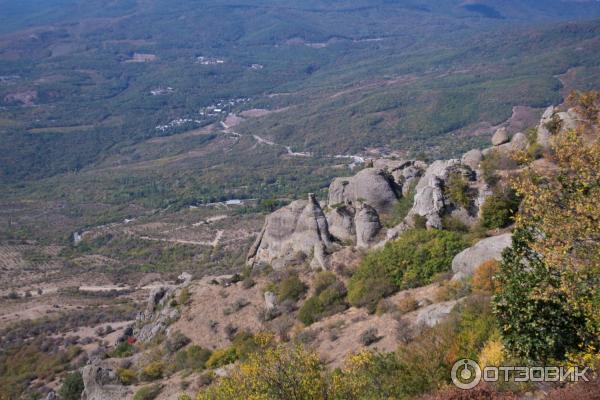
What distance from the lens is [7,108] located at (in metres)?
195

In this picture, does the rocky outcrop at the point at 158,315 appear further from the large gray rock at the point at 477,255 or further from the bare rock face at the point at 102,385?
the large gray rock at the point at 477,255

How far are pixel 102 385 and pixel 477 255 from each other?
51.7 ft

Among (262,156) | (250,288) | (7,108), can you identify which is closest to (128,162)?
(262,156)

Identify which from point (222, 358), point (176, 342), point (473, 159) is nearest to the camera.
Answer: point (222, 358)

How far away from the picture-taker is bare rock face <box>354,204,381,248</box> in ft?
90.2

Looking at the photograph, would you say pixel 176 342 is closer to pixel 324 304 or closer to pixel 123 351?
pixel 123 351

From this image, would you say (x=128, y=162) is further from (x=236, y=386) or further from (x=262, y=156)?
(x=236, y=386)

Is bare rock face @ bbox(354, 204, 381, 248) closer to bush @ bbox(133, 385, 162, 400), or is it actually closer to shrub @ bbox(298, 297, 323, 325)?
shrub @ bbox(298, 297, 323, 325)

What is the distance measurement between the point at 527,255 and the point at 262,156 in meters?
124

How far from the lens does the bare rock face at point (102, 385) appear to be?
2159 cm

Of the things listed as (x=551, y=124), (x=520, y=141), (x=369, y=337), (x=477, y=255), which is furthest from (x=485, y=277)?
(x=520, y=141)

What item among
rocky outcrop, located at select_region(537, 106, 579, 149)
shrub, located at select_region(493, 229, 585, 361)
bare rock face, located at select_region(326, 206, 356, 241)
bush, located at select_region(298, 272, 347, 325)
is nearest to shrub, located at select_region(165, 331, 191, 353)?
bush, located at select_region(298, 272, 347, 325)

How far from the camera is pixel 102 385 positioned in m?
22.5

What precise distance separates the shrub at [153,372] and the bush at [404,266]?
846cm
